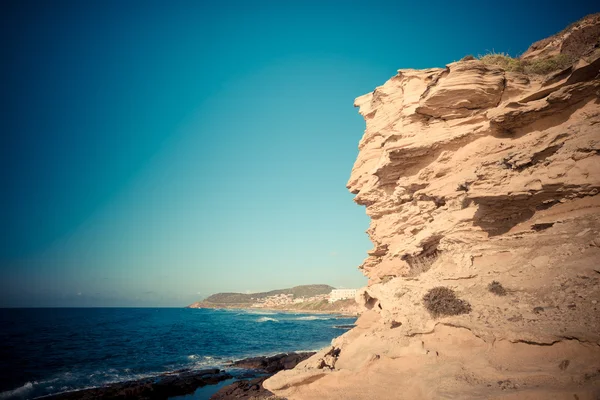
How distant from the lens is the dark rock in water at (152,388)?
57.1 ft

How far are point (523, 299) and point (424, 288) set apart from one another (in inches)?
137

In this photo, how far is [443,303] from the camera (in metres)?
10.3

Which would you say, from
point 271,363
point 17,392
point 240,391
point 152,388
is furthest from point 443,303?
point 17,392

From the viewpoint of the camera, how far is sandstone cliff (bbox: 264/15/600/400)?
720 cm

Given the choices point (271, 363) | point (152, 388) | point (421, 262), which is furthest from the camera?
point (271, 363)

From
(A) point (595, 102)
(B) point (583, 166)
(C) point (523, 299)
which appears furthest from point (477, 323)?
(A) point (595, 102)

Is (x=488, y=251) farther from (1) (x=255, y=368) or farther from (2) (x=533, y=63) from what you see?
(1) (x=255, y=368)

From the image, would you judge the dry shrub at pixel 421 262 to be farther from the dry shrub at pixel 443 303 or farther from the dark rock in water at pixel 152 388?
the dark rock in water at pixel 152 388

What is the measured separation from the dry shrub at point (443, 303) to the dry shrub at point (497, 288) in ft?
3.19

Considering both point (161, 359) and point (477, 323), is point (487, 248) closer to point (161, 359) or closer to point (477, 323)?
point (477, 323)

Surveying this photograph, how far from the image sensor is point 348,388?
9305 mm

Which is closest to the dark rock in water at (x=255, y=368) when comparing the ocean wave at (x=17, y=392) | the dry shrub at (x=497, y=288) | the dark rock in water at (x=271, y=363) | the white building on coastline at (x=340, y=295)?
the dark rock in water at (x=271, y=363)

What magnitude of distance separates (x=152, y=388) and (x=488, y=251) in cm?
2134

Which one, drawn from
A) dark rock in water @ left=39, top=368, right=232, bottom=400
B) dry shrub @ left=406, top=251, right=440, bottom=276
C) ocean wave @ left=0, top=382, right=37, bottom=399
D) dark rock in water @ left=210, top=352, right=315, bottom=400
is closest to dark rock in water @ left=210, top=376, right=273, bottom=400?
dark rock in water @ left=210, top=352, right=315, bottom=400
